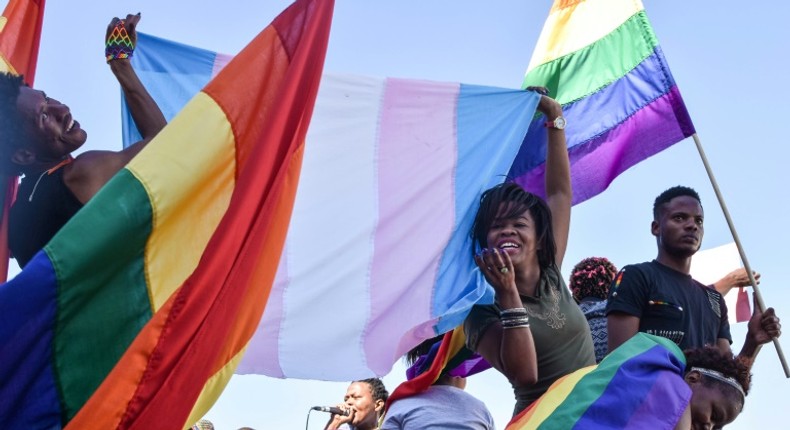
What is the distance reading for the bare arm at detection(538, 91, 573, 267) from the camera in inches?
199

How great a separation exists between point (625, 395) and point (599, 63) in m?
2.87

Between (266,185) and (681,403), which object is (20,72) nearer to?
(266,185)

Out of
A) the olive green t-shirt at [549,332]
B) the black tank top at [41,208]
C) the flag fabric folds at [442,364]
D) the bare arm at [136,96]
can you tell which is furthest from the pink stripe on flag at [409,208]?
the black tank top at [41,208]

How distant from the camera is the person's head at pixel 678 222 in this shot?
5.38 meters

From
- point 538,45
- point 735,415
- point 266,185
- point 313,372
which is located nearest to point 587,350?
point 735,415

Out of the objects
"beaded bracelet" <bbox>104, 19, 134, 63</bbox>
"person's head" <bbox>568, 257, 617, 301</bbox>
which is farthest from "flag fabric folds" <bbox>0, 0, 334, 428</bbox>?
"person's head" <bbox>568, 257, 617, 301</bbox>

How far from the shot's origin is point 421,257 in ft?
16.4

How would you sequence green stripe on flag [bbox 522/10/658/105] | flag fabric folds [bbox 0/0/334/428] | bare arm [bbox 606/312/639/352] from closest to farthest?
flag fabric folds [bbox 0/0/334/428]
bare arm [bbox 606/312/639/352]
green stripe on flag [bbox 522/10/658/105]

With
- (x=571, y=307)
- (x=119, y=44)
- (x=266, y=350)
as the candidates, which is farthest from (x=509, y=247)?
(x=119, y=44)

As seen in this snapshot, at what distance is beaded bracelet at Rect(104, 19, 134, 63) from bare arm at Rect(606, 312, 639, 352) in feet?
7.53

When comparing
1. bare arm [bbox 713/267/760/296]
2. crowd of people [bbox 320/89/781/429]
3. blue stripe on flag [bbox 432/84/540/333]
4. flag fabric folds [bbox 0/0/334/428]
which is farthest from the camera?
bare arm [bbox 713/267/760/296]

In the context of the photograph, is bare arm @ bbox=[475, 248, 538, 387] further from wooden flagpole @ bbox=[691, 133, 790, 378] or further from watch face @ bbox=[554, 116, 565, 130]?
wooden flagpole @ bbox=[691, 133, 790, 378]

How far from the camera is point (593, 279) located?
19.3ft

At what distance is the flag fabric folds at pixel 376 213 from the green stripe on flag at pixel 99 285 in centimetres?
82
